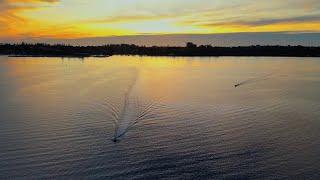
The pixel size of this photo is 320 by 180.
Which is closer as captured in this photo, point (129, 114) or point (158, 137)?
point (158, 137)

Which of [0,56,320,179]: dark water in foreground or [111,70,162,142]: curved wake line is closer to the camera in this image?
[0,56,320,179]: dark water in foreground

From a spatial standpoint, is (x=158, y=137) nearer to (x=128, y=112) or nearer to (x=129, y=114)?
(x=129, y=114)

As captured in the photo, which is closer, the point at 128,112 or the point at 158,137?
the point at 158,137

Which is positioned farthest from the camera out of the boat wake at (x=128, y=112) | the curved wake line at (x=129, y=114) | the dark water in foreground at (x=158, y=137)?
the boat wake at (x=128, y=112)

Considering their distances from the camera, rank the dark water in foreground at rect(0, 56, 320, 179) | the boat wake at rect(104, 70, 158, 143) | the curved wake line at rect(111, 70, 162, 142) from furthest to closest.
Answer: the boat wake at rect(104, 70, 158, 143)
the curved wake line at rect(111, 70, 162, 142)
the dark water in foreground at rect(0, 56, 320, 179)

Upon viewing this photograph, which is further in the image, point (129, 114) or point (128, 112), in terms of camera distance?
point (128, 112)

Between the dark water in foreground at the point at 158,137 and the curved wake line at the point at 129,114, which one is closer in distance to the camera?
the dark water in foreground at the point at 158,137

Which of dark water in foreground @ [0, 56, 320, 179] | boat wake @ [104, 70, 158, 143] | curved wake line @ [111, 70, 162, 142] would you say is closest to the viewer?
dark water in foreground @ [0, 56, 320, 179]

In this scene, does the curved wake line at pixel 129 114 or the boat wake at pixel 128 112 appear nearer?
the curved wake line at pixel 129 114

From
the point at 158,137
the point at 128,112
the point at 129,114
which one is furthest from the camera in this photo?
the point at 128,112

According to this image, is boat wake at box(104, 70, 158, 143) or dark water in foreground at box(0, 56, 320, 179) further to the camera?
boat wake at box(104, 70, 158, 143)

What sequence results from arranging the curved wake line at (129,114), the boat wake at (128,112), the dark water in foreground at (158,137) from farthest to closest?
the boat wake at (128,112) → the curved wake line at (129,114) → the dark water in foreground at (158,137)

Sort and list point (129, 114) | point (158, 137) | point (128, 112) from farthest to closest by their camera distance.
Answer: point (128, 112), point (129, 114), point (158, 137)

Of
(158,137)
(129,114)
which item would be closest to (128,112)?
(129,114)
